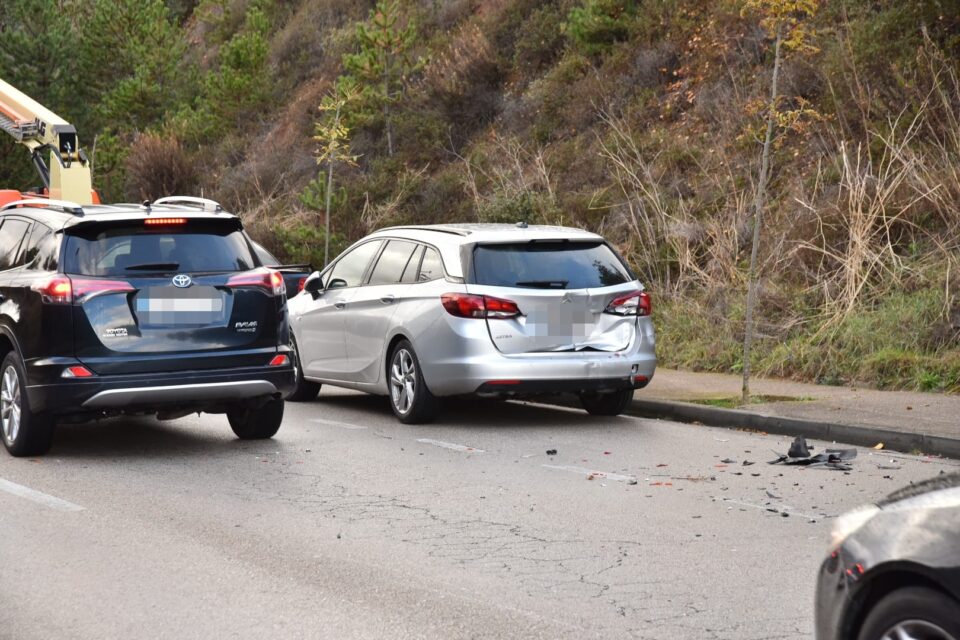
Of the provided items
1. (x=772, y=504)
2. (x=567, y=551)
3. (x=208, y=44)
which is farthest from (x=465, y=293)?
(x=208, y=44)

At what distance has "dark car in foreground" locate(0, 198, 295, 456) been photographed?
975 centimetres

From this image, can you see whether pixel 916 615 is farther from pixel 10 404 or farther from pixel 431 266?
pixel 431 266

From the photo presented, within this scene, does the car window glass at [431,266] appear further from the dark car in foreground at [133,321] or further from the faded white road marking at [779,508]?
the faded white road marking at [779,508]

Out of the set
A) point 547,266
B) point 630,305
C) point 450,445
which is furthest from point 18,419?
point 630,305

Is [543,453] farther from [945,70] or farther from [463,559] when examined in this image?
[945,70]

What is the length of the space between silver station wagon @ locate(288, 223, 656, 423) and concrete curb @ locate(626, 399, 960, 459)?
1.28 ft

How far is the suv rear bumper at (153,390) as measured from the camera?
9695 mm

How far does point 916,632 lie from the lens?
386cm

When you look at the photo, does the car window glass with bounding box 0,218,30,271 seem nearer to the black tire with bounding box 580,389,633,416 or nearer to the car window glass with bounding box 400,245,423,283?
the car window glass with bounding box 400,245,423,283

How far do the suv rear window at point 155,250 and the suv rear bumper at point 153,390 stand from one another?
0.77 meters

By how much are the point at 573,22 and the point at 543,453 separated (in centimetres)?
1762

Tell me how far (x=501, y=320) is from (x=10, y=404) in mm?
3813

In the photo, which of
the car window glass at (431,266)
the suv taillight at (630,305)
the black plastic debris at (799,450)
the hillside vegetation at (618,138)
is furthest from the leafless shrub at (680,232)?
the black plastic debris at (799,450)

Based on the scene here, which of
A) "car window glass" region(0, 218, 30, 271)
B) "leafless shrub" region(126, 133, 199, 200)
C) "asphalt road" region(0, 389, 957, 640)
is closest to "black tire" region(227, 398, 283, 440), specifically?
"asphalt road" region(0, 389, 957, 640)
